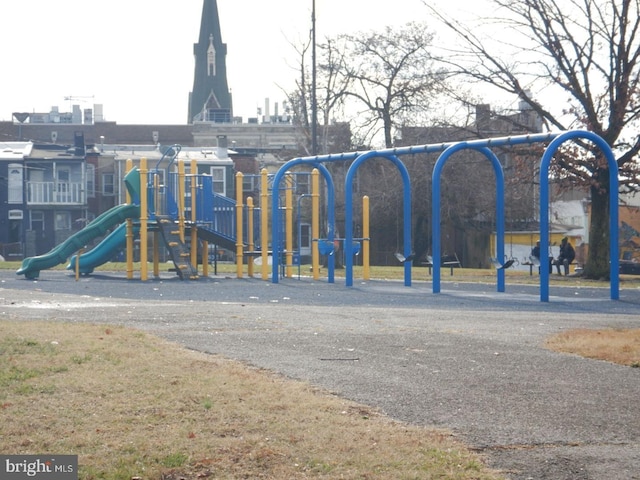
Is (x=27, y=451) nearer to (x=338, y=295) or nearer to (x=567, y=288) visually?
(x=338, y=295)

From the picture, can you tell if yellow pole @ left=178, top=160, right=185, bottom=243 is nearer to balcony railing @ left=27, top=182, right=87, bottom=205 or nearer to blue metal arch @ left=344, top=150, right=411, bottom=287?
blue metal arch @ left=344, top=150, right=411, bottom=287

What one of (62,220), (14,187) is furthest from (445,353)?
(62,220)

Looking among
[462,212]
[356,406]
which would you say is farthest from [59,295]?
[462,212]

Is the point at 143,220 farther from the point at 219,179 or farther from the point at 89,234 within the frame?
the point at 219,179

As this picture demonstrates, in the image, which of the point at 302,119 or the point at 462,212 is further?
the point at 462,212

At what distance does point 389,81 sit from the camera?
4903 centimetres

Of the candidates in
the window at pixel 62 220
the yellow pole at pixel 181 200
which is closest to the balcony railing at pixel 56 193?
the window at pixel 62 220

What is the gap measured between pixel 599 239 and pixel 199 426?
87.0 feet

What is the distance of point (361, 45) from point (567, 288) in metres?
24.3

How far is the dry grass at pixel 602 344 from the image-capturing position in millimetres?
10914

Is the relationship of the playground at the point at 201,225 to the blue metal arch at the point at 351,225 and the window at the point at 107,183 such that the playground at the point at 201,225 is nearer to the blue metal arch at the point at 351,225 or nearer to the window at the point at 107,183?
the blue metal arch at the point at 351,225

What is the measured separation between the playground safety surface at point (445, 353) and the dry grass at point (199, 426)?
→ 422 mm

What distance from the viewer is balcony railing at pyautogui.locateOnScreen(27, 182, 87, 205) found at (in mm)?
68188

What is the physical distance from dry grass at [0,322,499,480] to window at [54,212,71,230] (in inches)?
2408
